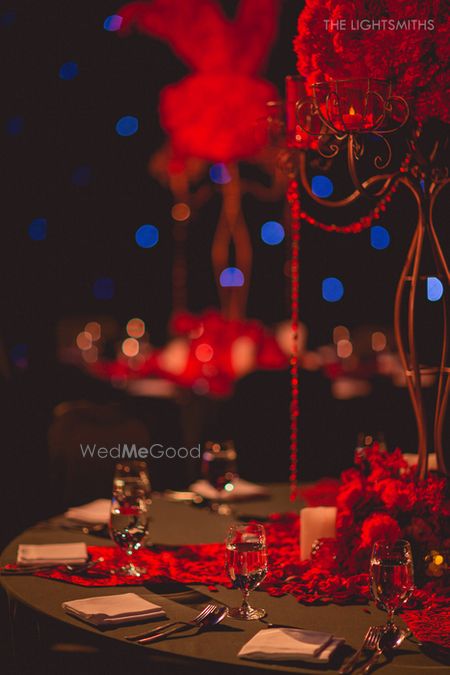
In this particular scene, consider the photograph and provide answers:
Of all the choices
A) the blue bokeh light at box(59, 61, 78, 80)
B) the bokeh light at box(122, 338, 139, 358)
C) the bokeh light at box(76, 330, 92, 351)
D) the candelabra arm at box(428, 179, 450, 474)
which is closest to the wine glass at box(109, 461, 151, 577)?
the candelabra arm at box(428, 179, 450, 474)

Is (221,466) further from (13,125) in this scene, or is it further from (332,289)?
(332,289)

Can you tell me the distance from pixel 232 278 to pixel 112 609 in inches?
263

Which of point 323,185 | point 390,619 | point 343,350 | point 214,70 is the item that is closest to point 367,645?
point 390,619

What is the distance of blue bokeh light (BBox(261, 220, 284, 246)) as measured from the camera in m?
9.06

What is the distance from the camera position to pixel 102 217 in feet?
29.9

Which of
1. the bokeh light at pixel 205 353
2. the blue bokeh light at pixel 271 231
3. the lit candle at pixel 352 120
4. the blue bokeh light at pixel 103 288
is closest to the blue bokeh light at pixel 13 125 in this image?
the blue bokeh light at pixel 103 288

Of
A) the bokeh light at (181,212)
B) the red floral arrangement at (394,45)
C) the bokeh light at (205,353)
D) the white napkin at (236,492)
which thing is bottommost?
the white napkin at (236,492)

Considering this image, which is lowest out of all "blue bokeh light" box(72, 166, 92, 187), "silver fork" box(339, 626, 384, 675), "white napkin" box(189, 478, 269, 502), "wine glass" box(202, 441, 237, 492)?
"silver fork" box(339, 626, 384, 675)

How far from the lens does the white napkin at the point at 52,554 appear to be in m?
2.12

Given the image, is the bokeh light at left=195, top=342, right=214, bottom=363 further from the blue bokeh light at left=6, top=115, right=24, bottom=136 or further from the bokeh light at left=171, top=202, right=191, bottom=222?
the bokeh light at left=171, top=202, right=191, bottom=222

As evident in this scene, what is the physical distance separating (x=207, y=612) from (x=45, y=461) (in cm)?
278

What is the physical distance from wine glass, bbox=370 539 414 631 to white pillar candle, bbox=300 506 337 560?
0.42m

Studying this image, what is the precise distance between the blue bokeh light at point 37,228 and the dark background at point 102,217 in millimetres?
84

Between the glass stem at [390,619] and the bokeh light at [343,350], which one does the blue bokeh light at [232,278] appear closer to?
the bokeh light at [343,350]
